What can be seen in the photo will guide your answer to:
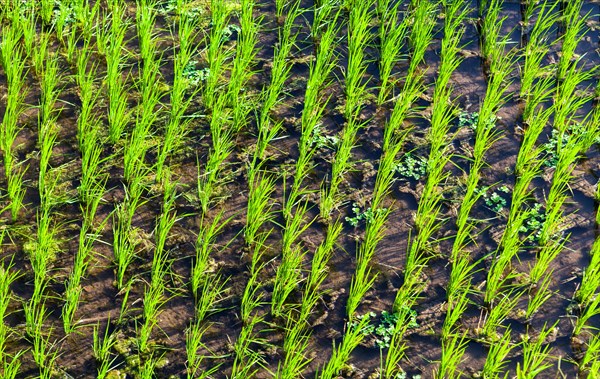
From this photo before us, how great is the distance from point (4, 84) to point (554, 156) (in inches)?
109

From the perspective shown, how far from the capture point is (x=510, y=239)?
12.0 ft

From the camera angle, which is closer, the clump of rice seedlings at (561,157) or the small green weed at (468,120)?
the clump of rice seedlings at (561,157)

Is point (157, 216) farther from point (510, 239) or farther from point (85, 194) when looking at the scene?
point (510, 239)

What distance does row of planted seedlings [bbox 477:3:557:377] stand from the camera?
3439 millimetres

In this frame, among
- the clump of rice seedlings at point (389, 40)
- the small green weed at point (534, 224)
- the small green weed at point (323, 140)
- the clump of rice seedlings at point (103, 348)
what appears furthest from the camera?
the clump of rice seedlings at point (389, 40)

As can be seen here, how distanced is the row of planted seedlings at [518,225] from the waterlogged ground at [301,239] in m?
0.05

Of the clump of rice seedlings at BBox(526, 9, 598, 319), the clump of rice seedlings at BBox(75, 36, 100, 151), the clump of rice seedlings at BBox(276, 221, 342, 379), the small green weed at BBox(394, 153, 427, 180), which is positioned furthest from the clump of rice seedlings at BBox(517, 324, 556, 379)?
the clump of rice seedlings at BBox(75, 36, 100, 151)

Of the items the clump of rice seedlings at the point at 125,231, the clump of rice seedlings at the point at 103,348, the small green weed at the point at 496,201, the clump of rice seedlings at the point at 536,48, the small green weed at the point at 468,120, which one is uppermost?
the clump of rice seedlings at the point at 536,48

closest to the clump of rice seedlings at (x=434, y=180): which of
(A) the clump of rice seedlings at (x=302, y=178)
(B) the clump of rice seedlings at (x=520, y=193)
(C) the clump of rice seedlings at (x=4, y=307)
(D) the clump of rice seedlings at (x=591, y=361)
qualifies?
(B) the clump of rice seedlings at (x=520, y=193)

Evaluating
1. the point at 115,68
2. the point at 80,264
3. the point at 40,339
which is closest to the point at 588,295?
the point at 80,264

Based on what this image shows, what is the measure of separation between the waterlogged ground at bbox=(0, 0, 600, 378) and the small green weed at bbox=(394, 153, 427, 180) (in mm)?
16

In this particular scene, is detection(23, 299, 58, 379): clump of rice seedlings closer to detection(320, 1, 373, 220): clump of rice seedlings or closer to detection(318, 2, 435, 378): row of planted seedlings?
detection(318, 2, 435, 378): row of planted seedlings

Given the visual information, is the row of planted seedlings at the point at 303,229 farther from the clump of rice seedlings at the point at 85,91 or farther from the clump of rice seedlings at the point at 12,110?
the clump of rice seedlings at the point at 12,110

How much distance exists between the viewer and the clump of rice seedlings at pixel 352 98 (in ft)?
13.1
